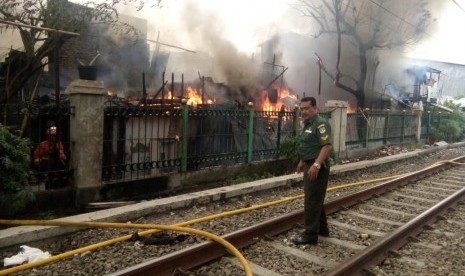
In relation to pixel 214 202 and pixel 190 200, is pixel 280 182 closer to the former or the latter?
pixel 214 202

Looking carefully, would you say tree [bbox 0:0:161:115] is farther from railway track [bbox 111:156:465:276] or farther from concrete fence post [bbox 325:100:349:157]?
concrete fence post [bbox 325:100:349:157]

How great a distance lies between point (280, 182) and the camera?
30.0 ft

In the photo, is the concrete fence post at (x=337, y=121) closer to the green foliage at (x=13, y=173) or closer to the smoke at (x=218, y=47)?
the smoke at (x=218, y=47)

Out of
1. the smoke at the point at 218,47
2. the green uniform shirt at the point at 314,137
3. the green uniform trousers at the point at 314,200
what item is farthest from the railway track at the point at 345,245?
the smoke at the point at 218,47

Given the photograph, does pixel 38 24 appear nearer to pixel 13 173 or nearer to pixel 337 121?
pixel 13 173

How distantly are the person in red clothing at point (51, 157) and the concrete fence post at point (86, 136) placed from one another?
20 centimetres

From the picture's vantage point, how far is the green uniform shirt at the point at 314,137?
4.99m

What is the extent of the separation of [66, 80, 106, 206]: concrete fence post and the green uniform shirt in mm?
3717

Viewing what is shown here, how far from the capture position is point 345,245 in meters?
5.28

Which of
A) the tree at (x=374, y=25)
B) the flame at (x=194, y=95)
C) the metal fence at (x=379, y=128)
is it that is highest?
the tree at (x=374, y=25)

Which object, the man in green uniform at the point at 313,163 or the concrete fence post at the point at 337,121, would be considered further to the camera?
the concrete fence post at the point at 337,121

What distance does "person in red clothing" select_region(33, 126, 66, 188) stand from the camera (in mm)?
6488

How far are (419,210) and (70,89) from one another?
675cm

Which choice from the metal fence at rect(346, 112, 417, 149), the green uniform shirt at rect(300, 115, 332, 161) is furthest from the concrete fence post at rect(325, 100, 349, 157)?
the green uniform shirt at rect(300, 115, 332, 161)
